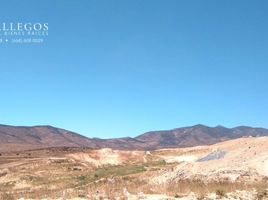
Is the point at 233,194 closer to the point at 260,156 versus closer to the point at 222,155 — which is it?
the point at 260,156

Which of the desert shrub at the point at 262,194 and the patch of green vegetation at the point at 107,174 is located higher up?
the patch of green vegetation at the point at 107,174

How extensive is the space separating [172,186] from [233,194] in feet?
13.3

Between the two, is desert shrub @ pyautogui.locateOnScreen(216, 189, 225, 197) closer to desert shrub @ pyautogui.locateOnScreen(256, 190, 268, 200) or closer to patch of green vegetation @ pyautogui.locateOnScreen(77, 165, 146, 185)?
desert shrub @ pyautogui.locateOnScreen(256, 190, 268, 200)

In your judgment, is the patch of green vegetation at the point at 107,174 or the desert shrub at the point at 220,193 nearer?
the desert shrub at the point at 220,193

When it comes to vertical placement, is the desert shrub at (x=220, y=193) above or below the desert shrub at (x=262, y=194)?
above

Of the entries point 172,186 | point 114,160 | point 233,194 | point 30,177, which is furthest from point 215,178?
point 114,160

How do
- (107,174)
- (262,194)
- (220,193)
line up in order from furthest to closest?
1. (107,174)
2. (262,194)
3. (220,193)

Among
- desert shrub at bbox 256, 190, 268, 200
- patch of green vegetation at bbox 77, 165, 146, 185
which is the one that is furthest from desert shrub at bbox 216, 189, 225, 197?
patch of green vegetation at bbox 77, 165, 146, 185

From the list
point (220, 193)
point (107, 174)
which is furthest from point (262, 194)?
point (107, 174)

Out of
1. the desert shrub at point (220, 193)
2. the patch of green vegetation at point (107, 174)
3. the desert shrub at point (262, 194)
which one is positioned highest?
the patch of green vegetation at point (107, 174)

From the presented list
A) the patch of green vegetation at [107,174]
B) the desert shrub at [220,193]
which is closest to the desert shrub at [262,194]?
the desert shrub at [220,193]

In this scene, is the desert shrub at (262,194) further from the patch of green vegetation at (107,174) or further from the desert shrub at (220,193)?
the patch of green vegetation at (107,174)

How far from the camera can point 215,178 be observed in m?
28.8

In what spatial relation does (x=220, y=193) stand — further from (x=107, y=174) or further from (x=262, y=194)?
(x=107, y=174)
